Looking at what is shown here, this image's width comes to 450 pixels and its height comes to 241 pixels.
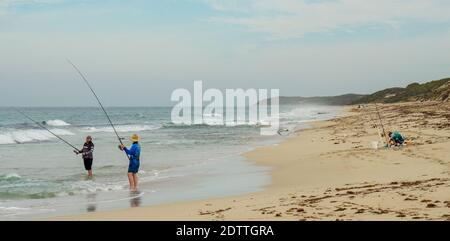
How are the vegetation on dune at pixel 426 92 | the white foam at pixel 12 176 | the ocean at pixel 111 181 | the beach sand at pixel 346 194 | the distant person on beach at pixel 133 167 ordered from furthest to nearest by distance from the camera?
the vegetation on dune at pixel 426 92
the white foam at pixel 12 176
the distant person on beach at pixel 133 167
the ocean at pixel 111 181
the beach sand at pixel 346 194

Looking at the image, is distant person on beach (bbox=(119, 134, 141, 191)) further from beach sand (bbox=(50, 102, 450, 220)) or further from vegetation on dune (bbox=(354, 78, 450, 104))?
vegetation on dune (bbox=(354, 78, 450, 104))

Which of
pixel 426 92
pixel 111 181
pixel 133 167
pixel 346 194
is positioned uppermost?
pixel 426 92

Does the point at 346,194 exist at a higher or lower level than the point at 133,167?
lower

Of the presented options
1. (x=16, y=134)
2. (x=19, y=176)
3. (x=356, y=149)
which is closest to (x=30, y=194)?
(x=19, y=176)

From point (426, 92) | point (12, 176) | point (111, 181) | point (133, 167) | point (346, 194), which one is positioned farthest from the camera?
point (426, 92)

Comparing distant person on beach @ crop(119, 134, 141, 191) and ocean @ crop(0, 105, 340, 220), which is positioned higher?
distant person on beach @ crop(119, 134, 141, 191)

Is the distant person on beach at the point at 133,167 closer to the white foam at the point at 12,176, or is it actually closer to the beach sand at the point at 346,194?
the beach sand at the point at 346,194

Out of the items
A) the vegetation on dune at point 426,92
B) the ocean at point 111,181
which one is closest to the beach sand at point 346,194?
the ocean at point 111,181

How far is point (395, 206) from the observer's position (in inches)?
276

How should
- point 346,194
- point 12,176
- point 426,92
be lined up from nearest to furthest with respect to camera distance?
point 346,194 < point 12,176 < point 426,92

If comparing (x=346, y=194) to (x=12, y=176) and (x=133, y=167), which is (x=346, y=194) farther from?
(x=12, y=176)

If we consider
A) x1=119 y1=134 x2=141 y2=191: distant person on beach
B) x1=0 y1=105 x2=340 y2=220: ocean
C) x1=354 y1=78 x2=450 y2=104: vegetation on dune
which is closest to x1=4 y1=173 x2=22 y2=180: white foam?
x1=0 y1=105 x2=340 y2=220: ocean

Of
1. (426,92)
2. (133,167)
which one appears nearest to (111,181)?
(133,167)

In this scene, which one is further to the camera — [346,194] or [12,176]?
[12,176]
